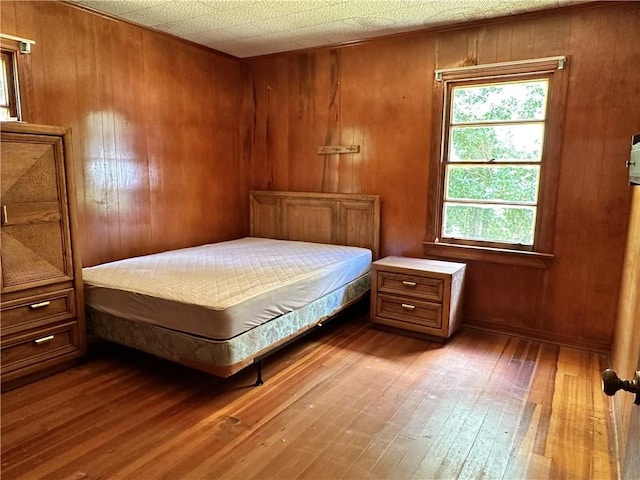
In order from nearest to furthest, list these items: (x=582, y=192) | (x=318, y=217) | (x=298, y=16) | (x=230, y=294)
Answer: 1. (x=230, y=294)
2. (x=582, y=192)
3. (x=298, y=16)
4. (x=318, y=217)

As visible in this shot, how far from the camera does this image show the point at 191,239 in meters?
4.07

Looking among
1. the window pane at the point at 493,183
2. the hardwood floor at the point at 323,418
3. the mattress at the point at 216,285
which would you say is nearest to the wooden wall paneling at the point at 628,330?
the hardwood floor at the point at 323,418

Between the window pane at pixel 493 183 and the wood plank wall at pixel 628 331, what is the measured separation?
0.70 metres

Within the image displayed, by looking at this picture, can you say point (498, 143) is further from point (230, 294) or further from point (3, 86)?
point (3, 86)

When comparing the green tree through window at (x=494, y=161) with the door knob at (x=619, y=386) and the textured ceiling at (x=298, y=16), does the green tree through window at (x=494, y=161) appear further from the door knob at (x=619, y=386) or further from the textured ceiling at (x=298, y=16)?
the door knob at (x=619, y=386)

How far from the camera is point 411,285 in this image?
3285mm

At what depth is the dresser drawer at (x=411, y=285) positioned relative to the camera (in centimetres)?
320

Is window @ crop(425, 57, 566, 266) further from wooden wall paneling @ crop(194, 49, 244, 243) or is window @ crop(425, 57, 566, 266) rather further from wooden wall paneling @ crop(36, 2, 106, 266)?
wooden wall paneling @ crop(36, 2, 106, 266)

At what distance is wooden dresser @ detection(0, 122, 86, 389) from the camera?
2.37 m

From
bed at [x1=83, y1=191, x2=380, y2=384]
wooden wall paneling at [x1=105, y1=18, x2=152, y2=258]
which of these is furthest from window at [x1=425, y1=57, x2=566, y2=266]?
wooden wall paneling at [x1=105, y1=18, x2=152, y2=258]

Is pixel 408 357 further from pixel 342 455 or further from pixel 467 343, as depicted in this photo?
pixel 342 455

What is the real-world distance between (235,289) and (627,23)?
10.1ft

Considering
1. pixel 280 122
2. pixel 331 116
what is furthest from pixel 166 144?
pixel 331 116

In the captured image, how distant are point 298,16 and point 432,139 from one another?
143cm
